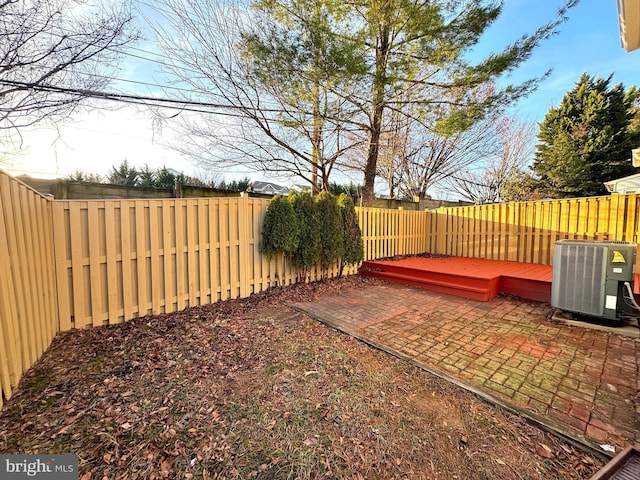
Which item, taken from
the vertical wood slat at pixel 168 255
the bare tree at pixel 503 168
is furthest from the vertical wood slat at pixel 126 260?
the bare tree at pixel 503 168

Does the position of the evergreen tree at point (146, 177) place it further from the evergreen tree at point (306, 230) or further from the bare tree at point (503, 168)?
the bare tree at point (503, 168)

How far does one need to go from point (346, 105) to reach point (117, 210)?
5.05 m

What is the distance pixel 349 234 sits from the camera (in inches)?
227

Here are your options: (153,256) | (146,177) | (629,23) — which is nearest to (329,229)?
(153,256)

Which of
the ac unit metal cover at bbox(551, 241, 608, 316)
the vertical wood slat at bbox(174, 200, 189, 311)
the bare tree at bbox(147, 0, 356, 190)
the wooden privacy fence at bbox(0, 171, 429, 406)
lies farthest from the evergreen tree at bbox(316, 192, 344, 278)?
the ac unit metal cover at bbox(551, 241, 608, 316)

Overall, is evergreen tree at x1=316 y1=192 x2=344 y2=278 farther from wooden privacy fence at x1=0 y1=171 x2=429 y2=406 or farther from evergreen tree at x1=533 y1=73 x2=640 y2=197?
evergreen tree at x1=533 y1=73 x2=640 y2=197

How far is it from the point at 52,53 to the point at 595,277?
29.8ft

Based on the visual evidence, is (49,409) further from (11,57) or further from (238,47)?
(238,47)

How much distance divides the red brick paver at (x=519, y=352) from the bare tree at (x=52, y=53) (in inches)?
238

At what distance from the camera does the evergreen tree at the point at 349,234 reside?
5699mm

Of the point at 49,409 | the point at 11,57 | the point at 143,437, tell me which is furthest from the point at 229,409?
the point at 11,57

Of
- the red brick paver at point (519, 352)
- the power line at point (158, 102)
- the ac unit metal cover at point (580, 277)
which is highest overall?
the power line at point (158, 102)

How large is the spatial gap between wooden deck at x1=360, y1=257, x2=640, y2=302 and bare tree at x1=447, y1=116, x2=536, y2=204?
9225 mm

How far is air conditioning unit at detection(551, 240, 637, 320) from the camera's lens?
3113 mm
